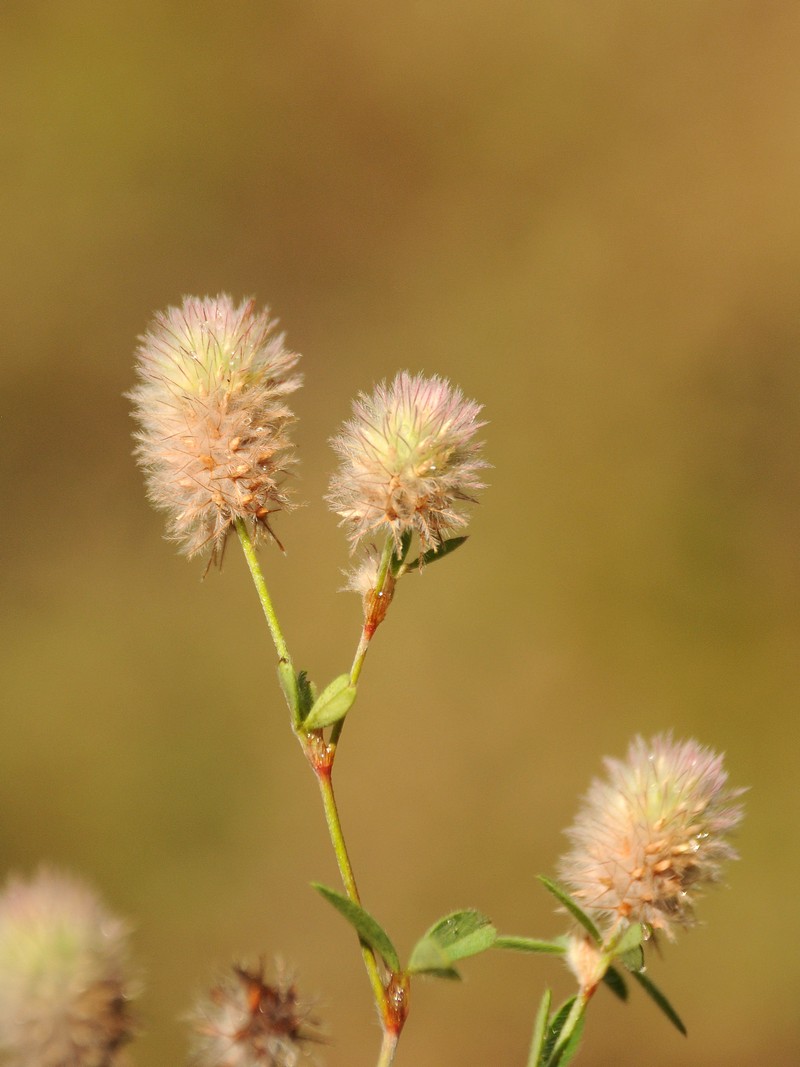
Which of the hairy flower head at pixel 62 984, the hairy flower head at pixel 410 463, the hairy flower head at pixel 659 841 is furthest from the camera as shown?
the hairy flower head at pixel 410 463

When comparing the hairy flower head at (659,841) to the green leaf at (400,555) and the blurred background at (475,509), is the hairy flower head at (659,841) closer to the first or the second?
the green leaf at (400,555)

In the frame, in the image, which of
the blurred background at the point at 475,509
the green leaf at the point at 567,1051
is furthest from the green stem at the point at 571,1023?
the blurred background at the point at 475,509

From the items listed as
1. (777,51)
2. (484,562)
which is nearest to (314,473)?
(484,562)

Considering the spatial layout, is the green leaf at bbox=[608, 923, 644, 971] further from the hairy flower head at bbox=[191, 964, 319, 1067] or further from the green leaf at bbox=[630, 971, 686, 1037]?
the hairy flower head at bbox=[191, 964, 319, 1067]

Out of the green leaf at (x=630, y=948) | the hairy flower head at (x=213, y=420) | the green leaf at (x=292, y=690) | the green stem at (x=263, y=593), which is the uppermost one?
the hairy flower head at (x=213, y=420)

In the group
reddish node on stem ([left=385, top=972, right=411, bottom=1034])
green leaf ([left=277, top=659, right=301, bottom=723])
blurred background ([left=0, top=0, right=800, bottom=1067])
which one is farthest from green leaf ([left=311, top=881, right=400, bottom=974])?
blurred background ([left=0, top=0, right=800, bottom=1067])

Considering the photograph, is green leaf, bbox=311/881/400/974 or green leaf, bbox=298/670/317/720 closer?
green leaf, bbox=311/881/400/974
